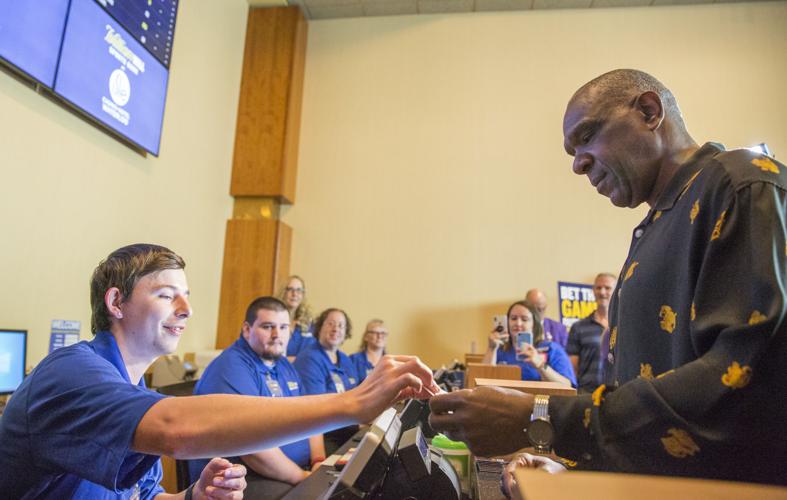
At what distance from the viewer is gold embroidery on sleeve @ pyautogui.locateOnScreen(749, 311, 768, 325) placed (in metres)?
0.68

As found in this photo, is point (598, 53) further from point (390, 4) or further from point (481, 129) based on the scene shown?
point (390, 4)

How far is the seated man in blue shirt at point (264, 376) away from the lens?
77.0 inches

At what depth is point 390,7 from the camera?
224 inches

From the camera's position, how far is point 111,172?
11.3ft

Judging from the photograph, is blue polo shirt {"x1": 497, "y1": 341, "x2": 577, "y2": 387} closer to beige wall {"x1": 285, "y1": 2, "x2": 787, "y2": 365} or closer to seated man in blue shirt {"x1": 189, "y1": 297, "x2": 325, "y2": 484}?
seated man in blue shirt {"x1": 189, "y1": 297, "x2": 325, "y2": 484}

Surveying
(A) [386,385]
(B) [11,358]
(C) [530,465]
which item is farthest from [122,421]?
(B) [11,358]

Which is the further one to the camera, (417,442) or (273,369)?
(273,369)

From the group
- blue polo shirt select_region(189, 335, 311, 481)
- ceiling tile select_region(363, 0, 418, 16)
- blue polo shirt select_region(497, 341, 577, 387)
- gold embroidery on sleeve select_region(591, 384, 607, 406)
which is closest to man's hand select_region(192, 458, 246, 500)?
blue polo shirt select_region(189, 335, 311, 481)

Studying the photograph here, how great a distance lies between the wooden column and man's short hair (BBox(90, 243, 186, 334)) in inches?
148

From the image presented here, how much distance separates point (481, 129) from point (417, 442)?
5051mm

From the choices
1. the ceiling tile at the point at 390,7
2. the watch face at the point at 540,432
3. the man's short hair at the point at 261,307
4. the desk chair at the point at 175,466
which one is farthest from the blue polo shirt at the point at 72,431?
the ceiling tile at the point at 390,7

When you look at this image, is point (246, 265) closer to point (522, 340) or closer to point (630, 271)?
point (522, 340)

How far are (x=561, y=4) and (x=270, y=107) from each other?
3.39 meters

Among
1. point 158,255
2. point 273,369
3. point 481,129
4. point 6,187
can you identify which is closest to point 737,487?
point 158,255
